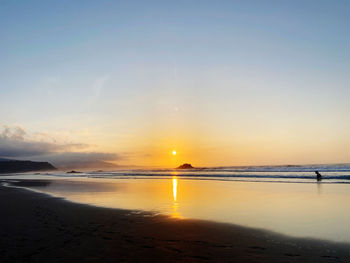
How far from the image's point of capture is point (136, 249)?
24.5 feet

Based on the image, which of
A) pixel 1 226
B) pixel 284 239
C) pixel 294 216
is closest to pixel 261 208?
pixel 294 216

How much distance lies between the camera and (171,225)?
34.8 ft

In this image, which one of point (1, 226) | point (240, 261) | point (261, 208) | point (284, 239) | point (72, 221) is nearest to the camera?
point (240, 261)

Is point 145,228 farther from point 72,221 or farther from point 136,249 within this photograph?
point 72,221

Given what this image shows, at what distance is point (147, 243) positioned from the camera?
26.6 ft

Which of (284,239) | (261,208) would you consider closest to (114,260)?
(284,239)

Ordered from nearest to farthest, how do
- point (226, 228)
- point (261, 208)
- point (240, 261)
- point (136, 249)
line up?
point (240, 261), point (136, 249), point (226, 228), point (261, 208)

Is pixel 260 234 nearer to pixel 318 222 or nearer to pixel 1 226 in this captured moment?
pixel 318 222

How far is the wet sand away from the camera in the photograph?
6.78 metres

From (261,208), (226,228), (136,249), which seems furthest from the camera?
(261,208)

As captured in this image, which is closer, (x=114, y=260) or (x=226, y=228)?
(x=114, y=260)

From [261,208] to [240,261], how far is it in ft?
27.4

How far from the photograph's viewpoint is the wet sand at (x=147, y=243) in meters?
6.78

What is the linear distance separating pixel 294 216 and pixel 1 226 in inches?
454
